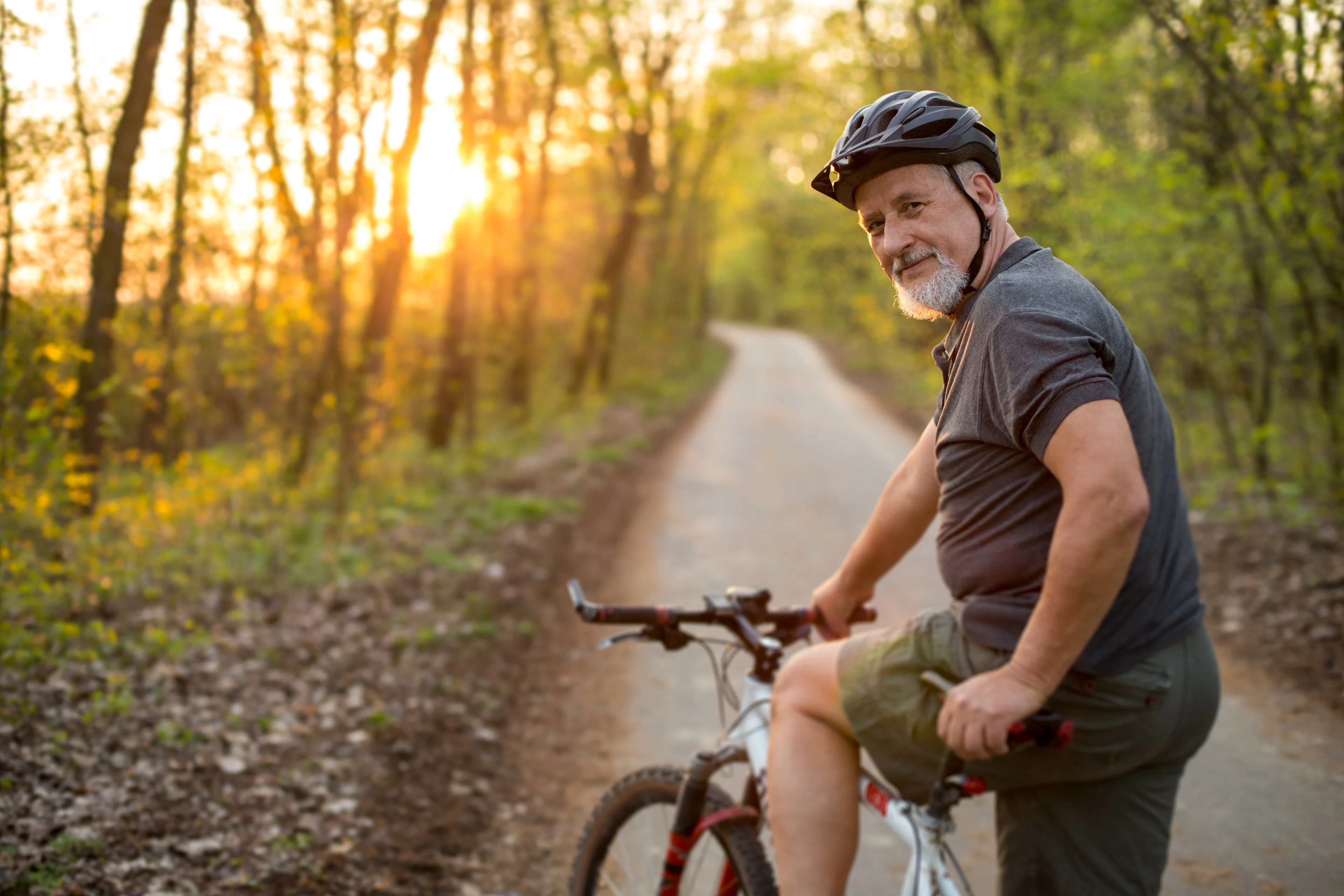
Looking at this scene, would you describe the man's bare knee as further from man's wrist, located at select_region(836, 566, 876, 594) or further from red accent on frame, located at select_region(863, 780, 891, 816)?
man's wrist, located at select_region(836, 566, 876, 594)

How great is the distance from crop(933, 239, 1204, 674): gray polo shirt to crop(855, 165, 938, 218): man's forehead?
0.23 metres

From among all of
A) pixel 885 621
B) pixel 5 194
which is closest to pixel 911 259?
pixel 5 194

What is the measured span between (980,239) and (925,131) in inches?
10.0

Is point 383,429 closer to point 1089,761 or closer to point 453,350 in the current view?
point 453,350

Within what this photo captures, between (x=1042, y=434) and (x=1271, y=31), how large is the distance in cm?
625

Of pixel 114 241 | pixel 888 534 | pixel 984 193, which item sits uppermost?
pixel 114 241

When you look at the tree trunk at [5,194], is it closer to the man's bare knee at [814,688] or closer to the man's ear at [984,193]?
the man's bare knee at [814,688]

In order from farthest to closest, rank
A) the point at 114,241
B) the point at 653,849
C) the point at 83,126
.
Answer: the point at 114,241 < the point at 83,126 < the point at 653,849

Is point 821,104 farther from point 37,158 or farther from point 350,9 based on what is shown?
point 37,158

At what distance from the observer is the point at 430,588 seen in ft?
22.5

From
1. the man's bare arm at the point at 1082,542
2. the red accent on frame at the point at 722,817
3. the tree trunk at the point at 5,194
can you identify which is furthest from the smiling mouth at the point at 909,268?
the tree trunk at the point at 5,194

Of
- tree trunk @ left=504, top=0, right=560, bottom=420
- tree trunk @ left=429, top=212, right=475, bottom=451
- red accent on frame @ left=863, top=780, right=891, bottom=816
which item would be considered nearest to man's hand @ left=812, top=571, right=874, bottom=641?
red accent on frame @ left=863, top=780, right=891, bottom=816

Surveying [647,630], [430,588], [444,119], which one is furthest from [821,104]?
[647,630]

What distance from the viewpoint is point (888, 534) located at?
98.8 inches
